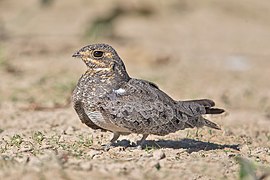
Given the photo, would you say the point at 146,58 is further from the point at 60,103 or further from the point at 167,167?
the point at 167,167

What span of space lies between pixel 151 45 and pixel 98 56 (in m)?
8.25

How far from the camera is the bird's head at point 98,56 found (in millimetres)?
6699

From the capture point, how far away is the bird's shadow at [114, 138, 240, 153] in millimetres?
7051

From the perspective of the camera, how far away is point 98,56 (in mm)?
6719

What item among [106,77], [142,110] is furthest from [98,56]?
[142,110]

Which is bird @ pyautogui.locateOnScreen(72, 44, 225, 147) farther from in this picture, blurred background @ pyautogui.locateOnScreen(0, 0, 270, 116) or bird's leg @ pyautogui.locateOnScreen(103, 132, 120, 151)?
blurred background @ pyautogui.locateOnScreen(0, 0, 270, 116)

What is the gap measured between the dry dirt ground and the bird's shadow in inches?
0.5

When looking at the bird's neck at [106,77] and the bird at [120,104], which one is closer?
the bird at [120,104]

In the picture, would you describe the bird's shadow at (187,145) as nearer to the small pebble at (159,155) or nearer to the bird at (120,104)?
the bird at (120,104)

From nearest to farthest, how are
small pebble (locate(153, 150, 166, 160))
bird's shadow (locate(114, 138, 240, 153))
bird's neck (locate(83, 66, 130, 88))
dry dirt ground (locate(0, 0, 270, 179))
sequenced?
dry dirt ground (locate(0, 0, 270, 179)) → small pebble (locate(153, 150, 166, 160)) → bird's neck (locate(83, 66, 130, 88)) → bird's shadow (locate(114, 138, 240, 153))

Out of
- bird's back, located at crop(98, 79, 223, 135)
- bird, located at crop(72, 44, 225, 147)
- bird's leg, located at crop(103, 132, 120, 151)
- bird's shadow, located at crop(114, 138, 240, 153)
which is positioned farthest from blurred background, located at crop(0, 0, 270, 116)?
bird's back, located at crop(98, 79, 223, 135)

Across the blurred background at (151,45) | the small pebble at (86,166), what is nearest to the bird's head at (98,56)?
the small pebble at (86,166)

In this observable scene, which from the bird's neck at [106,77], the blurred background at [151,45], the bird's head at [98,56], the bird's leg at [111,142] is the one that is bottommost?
the bird's leg at [111,142]

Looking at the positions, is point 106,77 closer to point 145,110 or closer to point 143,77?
point 145,110
